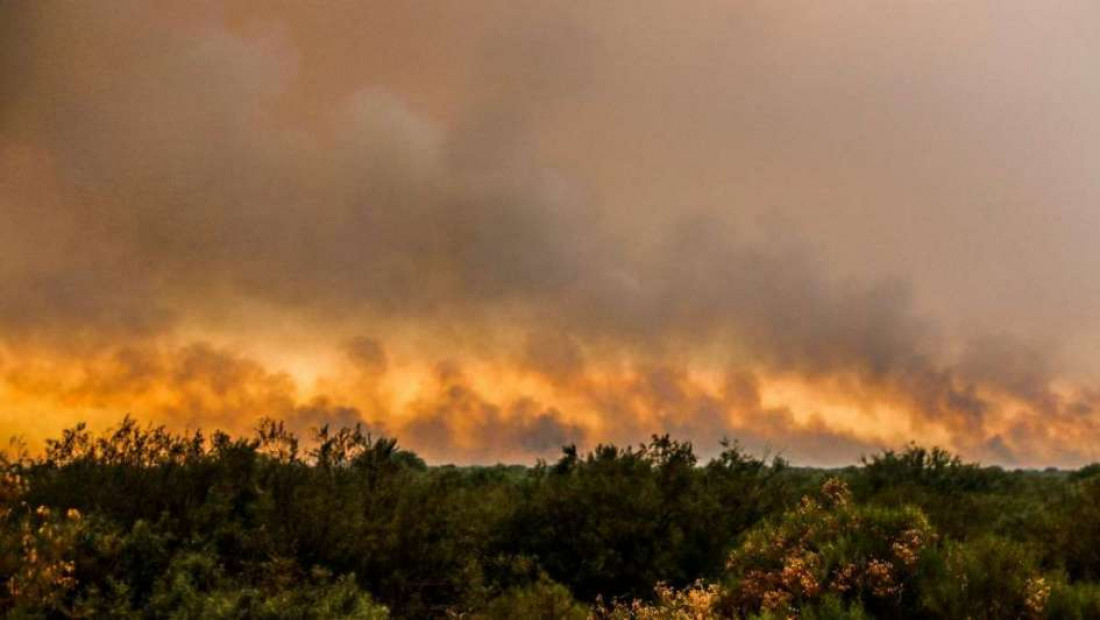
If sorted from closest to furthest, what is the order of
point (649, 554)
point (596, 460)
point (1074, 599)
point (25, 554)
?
point (1074, 599)
point (25, 554)
point (649, 554)
point (596, 460)

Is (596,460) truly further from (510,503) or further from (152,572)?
(152,572)

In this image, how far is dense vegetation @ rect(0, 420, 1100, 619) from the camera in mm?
9539

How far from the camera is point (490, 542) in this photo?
53.3 feet

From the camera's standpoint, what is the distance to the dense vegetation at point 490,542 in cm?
954

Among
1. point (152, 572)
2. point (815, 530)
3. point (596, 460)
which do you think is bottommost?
point (152, 572)

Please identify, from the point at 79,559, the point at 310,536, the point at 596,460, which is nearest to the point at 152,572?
the point at 79,559

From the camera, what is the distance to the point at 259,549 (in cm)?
1223

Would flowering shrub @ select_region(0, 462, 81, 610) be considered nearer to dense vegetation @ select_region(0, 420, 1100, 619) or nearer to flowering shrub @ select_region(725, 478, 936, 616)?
dense vegetation @ select_region(0, 420, 1100, 619)

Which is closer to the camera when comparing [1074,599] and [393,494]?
[1074,599]

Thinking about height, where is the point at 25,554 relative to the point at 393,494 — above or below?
below

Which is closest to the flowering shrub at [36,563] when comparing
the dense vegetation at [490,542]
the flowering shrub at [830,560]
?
the dense vegetation at [490,542]

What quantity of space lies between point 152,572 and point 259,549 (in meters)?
1.46

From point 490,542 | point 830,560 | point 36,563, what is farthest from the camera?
point 490,542

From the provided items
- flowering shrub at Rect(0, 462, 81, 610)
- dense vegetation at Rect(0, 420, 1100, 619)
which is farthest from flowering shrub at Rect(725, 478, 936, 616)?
flowering shrub at Rect(0, 462, 81, 610)
